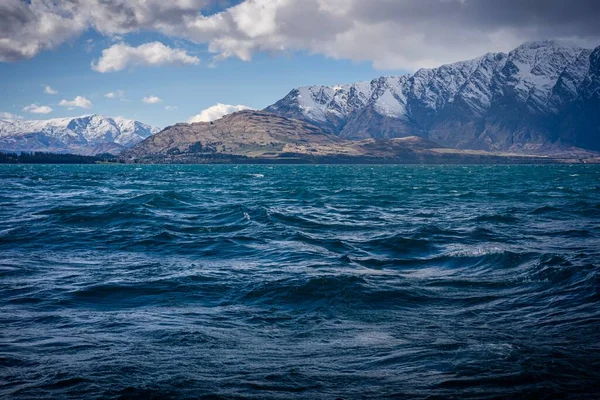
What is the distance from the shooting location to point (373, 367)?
36.5 feet

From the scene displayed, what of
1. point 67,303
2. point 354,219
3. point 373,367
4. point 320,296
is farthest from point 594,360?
point 354,219

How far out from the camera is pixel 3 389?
954cm

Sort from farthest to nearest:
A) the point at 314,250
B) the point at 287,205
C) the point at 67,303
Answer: the point at 287,205
the point at 314,250
the point at 67,303

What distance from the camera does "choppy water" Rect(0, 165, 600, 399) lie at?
10195 millimetres

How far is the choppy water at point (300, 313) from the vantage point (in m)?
10.2

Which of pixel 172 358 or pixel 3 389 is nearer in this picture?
pixel 3 389

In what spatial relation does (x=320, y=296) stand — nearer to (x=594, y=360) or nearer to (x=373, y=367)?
(x=373, y=367)

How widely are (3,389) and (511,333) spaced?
12539 millimetres

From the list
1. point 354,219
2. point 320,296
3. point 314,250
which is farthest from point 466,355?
point 354,219

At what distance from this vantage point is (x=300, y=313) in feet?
52.4

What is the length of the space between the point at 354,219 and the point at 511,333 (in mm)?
28643

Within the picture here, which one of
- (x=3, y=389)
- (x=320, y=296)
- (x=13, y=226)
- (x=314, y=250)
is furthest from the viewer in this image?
(x=13, y=226)

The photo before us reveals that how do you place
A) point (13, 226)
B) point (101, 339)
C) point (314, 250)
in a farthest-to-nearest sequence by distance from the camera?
1. point (13, 226)
2. point (314, 250)
3. point (101, 339)

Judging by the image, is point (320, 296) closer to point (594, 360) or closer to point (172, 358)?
point (172, 358)
